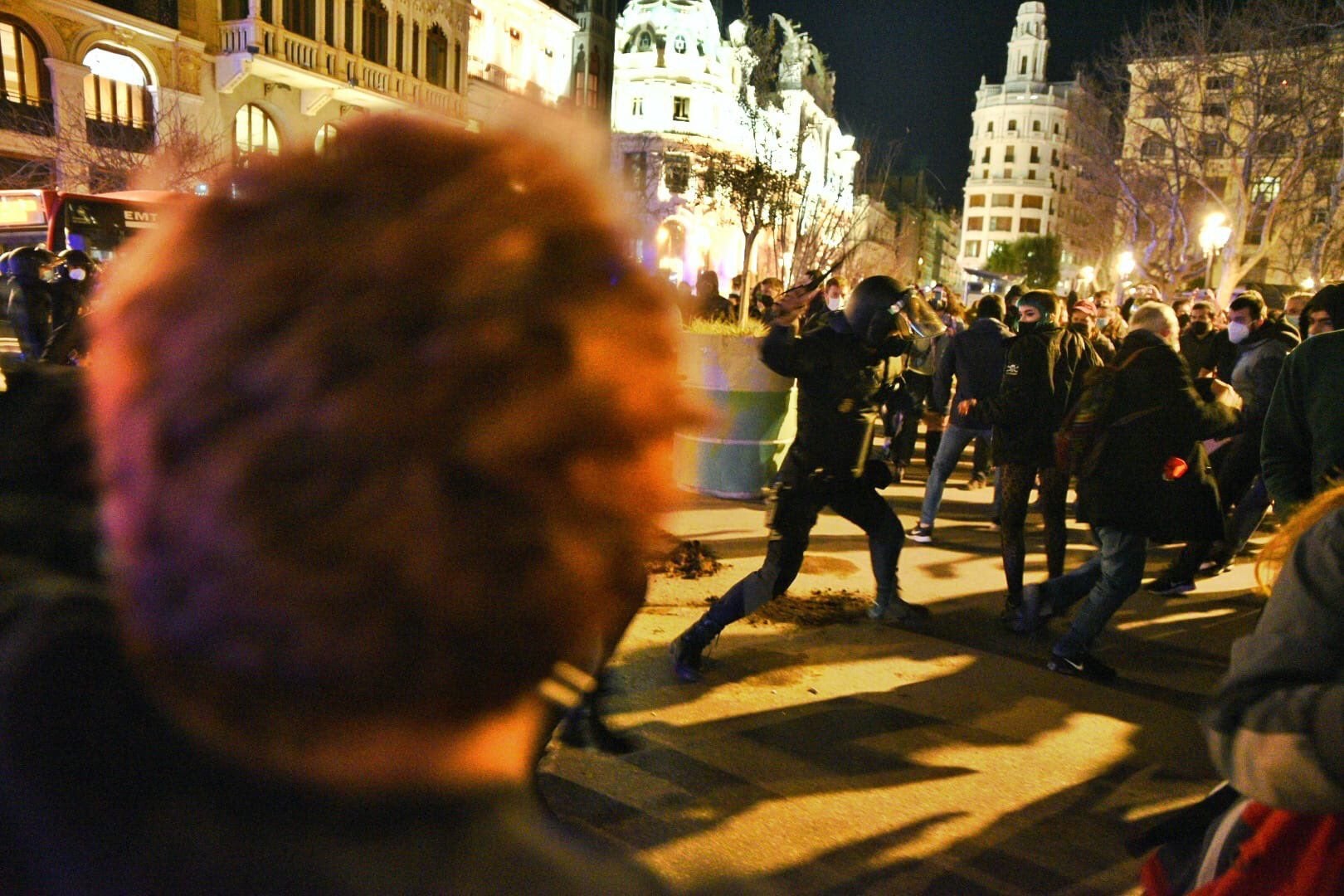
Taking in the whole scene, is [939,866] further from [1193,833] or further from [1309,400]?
[1309,400]

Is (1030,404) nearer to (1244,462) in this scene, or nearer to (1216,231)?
(1244,462)

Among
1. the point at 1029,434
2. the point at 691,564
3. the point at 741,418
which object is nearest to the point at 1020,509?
the point at 1029,434

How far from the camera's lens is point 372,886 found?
0.64m

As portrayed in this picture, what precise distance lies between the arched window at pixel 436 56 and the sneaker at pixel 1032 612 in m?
32.4

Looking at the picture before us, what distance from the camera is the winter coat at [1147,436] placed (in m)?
4.47

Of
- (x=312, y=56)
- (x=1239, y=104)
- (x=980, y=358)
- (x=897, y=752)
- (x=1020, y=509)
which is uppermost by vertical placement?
(x=312, y=56)

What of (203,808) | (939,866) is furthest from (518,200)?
(939,866)

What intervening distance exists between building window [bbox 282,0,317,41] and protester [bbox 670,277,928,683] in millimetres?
27116

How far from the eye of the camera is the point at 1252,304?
7.66 meters

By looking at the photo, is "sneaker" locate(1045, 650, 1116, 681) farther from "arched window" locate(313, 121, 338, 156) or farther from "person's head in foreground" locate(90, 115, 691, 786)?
"arched window" locate(313, 121, 338, 156)

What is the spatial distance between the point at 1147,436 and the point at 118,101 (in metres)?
27.1

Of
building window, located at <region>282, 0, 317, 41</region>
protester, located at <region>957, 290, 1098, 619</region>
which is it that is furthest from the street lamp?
building window, located at <region>282, 0, 317, 41</region>

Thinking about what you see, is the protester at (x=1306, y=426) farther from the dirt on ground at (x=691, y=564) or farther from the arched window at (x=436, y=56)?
the arched window at (x=436, y=56)

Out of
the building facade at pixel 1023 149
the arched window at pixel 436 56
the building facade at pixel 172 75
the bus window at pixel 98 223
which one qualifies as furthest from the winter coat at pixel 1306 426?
the building facade at pixel 1023 149
